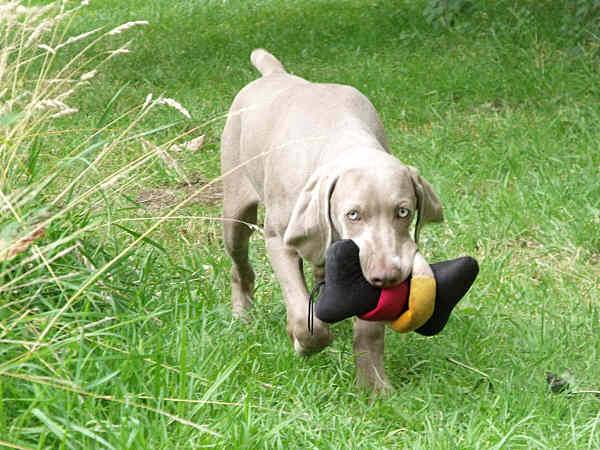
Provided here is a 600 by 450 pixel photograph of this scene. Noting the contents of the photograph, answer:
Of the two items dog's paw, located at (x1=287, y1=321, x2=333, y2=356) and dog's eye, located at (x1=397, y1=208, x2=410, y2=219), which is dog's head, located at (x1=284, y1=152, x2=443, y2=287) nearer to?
dog's eye, located at (x1=397, y1=208, x2=410, y2=219)

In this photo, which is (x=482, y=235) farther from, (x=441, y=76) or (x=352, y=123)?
(x=441, y=76)

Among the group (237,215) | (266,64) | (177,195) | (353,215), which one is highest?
(353,215)

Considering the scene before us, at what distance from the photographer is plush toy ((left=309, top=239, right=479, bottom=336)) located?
2.82 metres

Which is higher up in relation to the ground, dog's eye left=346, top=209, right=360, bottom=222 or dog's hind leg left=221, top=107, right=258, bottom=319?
dog's eye left=346, top=209, right=360, bottom=222

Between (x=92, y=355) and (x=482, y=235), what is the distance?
2.45 metres

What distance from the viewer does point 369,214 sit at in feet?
9.58

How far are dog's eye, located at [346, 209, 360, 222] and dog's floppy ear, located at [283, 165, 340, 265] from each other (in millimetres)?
140

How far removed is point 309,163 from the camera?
3514 millimetres

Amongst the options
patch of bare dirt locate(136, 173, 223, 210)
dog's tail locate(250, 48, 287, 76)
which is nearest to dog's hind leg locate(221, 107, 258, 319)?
dog's tail locate(250, 48, 287, 76)

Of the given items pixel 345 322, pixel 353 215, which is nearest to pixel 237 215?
pixel 345 322

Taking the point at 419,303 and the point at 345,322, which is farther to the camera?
the point at 345,322

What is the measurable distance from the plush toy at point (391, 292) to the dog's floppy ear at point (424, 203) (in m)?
0.29

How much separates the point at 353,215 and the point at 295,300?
1.92ft

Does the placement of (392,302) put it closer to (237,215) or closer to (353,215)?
(353,215)
